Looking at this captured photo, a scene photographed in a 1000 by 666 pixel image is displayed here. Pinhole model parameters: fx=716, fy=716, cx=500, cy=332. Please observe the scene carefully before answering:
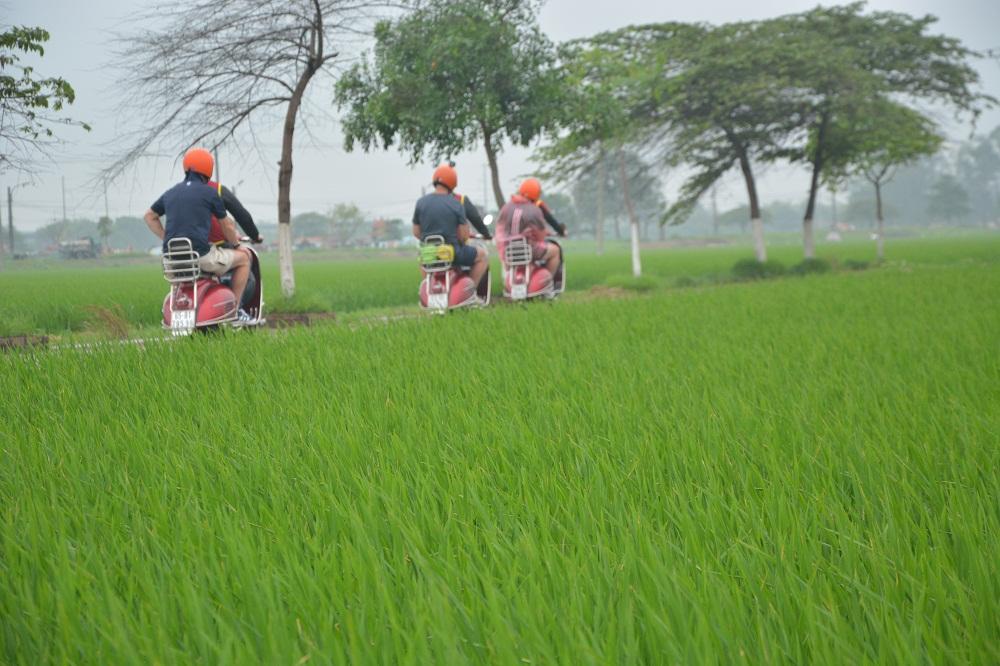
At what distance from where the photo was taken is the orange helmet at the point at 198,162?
5988 mm

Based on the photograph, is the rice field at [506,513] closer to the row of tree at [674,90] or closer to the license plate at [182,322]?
the license plate at [182,322]

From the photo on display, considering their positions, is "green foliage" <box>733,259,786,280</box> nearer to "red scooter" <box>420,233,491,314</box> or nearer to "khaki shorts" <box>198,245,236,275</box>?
"red scooter" <box>420,233,491,314</box>

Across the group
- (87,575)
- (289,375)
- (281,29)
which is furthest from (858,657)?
(281,29)

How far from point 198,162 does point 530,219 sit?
442 centimetres

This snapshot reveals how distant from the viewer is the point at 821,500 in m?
1.71

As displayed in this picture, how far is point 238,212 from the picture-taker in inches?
247

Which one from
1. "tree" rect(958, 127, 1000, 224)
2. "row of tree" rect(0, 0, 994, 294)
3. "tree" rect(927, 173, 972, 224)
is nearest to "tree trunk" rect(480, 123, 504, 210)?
"row of tree" rect(0, 0, 994, 294)

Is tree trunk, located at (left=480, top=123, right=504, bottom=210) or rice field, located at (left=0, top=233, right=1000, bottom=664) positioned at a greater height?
tree trunk, located at (left=480, top=123, right=504, bottom=210)

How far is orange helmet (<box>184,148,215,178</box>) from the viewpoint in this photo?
19.6 feet

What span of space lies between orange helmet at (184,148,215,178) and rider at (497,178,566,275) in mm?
4155

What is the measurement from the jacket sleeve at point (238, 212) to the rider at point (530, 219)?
12.0 feet

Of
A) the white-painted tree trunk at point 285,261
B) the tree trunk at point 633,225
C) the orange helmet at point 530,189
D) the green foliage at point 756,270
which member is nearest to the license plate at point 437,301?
the orange helmet at point 530,189

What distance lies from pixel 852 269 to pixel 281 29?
16092 mm

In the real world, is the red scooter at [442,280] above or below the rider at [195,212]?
below
